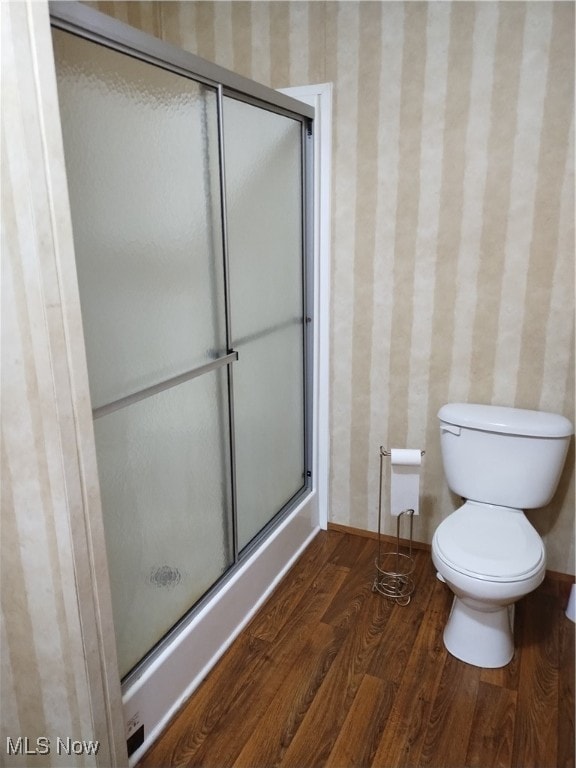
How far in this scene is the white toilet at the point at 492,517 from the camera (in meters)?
1.82

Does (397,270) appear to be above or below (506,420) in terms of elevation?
above

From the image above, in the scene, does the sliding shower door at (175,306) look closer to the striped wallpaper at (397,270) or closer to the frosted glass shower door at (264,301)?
the frosted glass shower door at (264,301)

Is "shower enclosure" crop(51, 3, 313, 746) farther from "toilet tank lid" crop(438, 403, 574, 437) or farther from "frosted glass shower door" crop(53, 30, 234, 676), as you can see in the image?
"toilet tank lid" crop(438, 403, 574, 437)

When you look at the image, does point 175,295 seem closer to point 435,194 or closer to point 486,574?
point 435,194

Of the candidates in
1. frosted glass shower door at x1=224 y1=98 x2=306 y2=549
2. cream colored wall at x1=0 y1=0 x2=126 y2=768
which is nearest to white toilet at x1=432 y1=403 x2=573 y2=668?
frosted glass shower door at x1=224 y1=98 x2=306 y2=549

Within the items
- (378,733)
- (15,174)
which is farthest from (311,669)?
(15,174)

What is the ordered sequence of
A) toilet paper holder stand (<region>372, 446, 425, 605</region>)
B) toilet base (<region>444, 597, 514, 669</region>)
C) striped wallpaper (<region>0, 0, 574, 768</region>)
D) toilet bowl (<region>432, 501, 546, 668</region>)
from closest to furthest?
striped wallpaper (<region>0, 0, 574, 768</region>), toilet bowl (<region>432, 501, 546, 668</region>), toilet base (<region>444, 597, 514, 669</region>), toilet paper holder stand (<region>372, 446, 425, 605</region>)

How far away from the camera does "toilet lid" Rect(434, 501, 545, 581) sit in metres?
1.80

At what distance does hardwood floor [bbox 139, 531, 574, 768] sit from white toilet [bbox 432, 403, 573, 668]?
122 mm

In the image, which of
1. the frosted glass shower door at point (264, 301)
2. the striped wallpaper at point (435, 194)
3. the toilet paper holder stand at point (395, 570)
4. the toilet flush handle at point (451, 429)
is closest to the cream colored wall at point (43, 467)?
the frosted glass shower door at point (264, 301)

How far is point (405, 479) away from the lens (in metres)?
2.28

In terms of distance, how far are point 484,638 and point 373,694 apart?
0.43 m

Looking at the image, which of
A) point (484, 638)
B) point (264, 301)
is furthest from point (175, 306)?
point (484, 638)

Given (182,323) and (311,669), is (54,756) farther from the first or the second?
(182,323)
